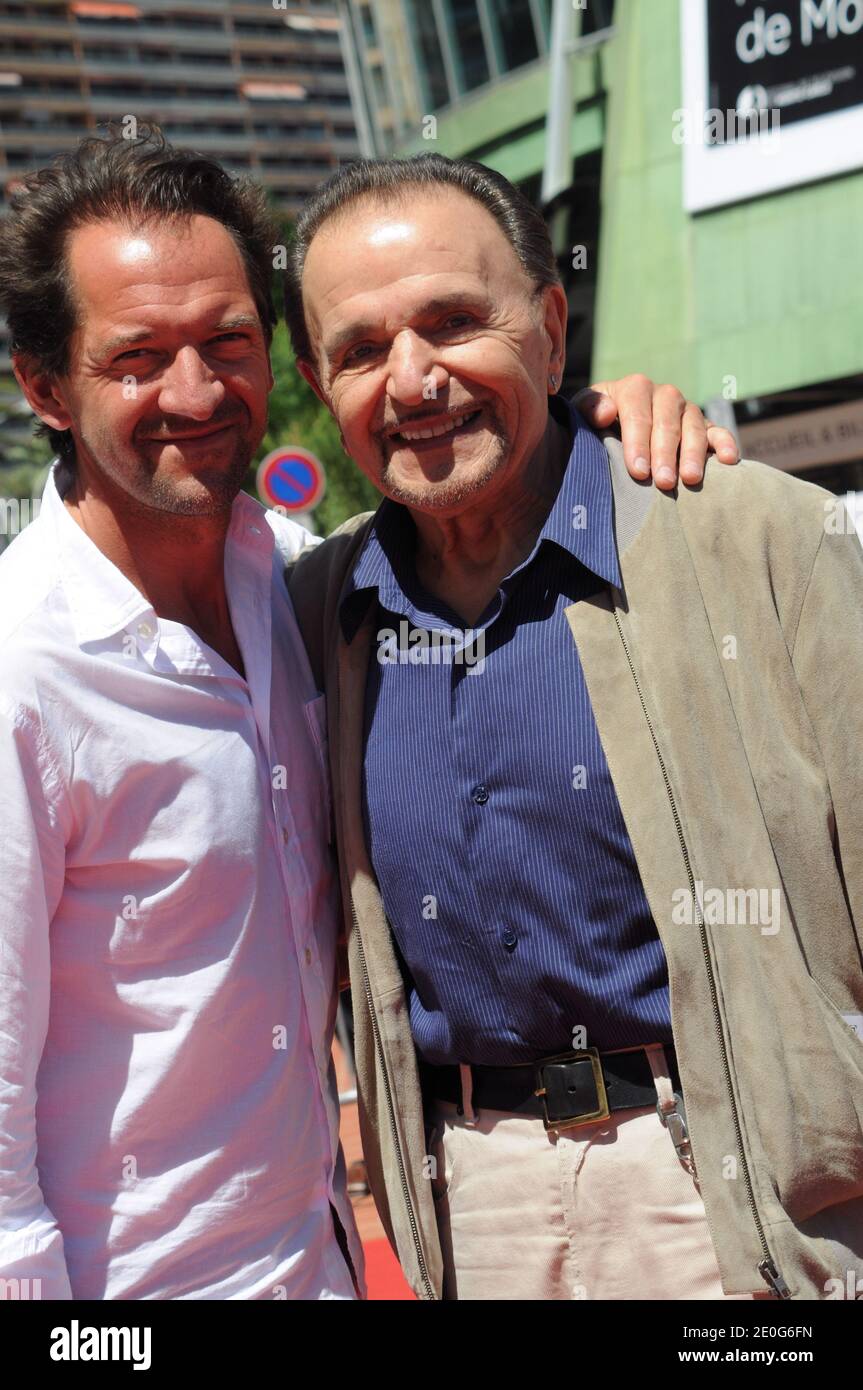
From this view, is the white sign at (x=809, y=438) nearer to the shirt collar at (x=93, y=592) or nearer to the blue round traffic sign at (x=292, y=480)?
the blue round traffic sign at (x=292, y=480)

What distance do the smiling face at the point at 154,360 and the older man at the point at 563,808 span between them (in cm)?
26

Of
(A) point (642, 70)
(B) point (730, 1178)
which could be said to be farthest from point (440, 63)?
(B) point (730, 1178)

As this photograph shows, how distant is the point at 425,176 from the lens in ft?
9.25

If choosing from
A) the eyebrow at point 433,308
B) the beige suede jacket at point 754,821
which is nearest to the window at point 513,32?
the eyebrow at point 433,308

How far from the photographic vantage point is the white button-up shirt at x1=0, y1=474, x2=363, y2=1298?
2.34 meters

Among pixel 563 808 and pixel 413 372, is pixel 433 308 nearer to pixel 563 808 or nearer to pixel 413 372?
pixel 413 372

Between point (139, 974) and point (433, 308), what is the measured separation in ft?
4.17

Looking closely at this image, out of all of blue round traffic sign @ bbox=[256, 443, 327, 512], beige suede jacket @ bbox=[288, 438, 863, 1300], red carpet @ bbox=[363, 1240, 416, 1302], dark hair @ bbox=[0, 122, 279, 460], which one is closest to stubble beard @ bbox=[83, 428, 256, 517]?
dark hair @ bbox=[0, 122, 279, 460]

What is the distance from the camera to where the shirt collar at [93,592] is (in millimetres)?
2498

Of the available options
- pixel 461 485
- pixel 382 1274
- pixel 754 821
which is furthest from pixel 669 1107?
pixel 382 1274

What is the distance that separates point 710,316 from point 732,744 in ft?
45.3

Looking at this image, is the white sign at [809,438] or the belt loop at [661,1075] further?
the white sign at [809,438]

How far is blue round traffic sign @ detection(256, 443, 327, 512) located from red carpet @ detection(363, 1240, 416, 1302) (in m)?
5.49

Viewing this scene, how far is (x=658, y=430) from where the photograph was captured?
274 cm
